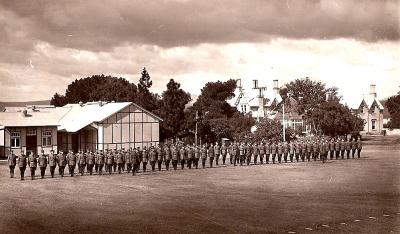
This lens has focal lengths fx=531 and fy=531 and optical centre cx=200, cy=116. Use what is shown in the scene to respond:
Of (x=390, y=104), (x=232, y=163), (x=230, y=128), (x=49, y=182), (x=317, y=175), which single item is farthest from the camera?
(x=390, y=104)

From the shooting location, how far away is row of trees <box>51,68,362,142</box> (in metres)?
50.6

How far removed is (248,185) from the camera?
21625 millimetres

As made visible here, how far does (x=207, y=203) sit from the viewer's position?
16938 millimetres

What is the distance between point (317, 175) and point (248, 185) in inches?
208

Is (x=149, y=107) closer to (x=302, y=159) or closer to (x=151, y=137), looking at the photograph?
(x=151, y=137)

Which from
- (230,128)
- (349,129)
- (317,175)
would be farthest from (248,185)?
(349,129)

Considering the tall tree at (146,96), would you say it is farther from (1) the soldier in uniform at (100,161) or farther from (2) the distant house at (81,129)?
(1) the soldier in uniform at (100,161)

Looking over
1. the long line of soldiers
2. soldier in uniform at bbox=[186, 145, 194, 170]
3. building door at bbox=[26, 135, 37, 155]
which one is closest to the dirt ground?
the long line of soldiers

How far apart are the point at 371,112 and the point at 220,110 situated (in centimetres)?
3430

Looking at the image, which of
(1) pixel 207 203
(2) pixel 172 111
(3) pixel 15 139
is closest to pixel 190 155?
(1) pixel 207 203

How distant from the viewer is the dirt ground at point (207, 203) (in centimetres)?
1353

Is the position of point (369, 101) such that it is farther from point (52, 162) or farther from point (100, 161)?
point (52, 162)

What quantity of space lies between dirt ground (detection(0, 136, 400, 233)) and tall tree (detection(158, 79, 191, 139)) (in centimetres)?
2382

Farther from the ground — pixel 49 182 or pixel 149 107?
pixel 149 107
